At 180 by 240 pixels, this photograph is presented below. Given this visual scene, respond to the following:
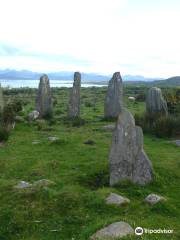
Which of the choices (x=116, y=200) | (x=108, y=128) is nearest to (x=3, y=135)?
(x=108, y=128)

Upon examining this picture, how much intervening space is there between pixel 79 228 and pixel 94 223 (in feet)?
1.25

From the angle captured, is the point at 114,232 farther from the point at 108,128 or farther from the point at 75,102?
the point at 75,102

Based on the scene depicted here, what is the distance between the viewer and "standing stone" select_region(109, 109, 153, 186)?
46.6ft

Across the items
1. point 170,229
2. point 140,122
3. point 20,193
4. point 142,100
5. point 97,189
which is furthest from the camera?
point 142,100

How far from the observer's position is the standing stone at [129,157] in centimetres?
1421

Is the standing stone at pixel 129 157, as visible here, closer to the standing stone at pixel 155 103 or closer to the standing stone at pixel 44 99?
the standing stone at pixel 155 103

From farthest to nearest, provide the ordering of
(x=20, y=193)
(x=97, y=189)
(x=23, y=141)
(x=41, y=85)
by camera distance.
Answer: (x=41, y=85)
(x=23, y=141)
(x=97, y=189)
(x=20, y=193)

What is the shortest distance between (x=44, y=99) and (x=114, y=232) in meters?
23.1

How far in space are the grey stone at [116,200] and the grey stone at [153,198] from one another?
0.59m

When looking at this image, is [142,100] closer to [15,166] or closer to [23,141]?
[23,141]

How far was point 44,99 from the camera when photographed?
32500mm

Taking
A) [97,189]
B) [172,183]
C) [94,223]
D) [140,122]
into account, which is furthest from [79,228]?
[140,122]

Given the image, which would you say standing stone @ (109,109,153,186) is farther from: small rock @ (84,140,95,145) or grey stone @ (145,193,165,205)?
small rock @ (84,140,95,145)

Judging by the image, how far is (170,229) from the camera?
10539 mm
